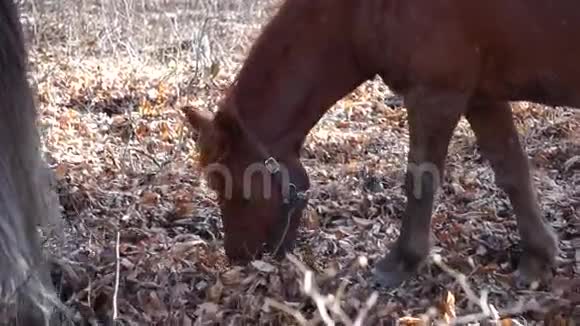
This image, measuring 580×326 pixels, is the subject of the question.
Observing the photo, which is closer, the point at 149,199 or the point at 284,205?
the point at 284,205

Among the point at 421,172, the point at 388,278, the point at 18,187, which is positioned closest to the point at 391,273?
the point at 388,278

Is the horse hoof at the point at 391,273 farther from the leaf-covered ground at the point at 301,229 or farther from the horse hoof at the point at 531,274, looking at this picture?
the horse hoof at the point at 531,274

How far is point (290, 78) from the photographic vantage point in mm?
4160

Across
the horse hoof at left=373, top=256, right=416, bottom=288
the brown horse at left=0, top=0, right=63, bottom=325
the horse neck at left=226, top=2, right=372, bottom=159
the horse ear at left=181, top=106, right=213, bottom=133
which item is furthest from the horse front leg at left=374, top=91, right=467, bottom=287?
the brown horse at left=0, top=0, right=63, bottom=325

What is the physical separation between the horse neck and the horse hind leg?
1.90 feet

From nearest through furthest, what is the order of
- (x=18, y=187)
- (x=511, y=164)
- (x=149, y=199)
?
(x=18, y=187) < (x=511, y=164) < (x=149, y=199)

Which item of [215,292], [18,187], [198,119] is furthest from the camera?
[198,119]

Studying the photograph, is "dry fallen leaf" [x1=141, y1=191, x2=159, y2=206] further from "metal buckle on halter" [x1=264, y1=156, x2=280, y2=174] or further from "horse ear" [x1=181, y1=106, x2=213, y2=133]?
"metal buckle on halter" [x1=264, y1=156, x2=280, y2=174]

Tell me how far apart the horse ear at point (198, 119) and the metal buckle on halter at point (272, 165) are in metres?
0.29

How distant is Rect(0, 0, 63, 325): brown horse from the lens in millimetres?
2959

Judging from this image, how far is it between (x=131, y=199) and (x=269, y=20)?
1271mm

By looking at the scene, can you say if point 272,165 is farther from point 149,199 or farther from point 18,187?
point 18,187

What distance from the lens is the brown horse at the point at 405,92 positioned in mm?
3824

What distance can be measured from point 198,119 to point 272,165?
369mm
